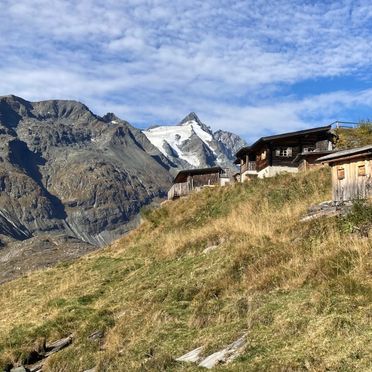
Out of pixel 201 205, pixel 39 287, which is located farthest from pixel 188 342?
pixel 201 205

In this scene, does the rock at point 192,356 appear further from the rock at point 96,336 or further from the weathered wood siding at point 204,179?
the weathered wood siding at point 204,179

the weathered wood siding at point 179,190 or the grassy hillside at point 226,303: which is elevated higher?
the weathered wood siding at point 179,190

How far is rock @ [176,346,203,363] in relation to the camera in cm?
1015

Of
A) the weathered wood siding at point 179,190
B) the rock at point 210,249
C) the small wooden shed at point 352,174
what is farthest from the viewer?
the weathered wood siding at point 179,190

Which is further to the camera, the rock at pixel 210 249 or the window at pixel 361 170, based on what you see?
the window at pixel 361 170

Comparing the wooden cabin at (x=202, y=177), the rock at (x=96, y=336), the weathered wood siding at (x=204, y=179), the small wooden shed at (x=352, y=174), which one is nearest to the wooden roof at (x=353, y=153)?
the small wooden shed at (x=352, y=174)

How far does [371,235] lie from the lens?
45.0 feet

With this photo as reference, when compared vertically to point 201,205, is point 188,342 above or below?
below

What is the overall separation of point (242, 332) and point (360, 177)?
1528 cm

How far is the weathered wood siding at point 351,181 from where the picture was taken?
2345 cm

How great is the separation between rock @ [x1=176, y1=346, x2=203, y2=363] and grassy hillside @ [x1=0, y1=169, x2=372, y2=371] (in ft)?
0.68

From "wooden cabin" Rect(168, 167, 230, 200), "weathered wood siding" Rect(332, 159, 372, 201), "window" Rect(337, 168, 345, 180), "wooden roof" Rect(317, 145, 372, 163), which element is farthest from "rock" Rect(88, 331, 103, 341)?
"wooden cabin" Rect(168, 167, 230, 200)

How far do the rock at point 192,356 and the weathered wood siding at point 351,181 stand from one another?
1443cm

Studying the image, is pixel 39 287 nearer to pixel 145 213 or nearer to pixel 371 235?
pixel 145 213
